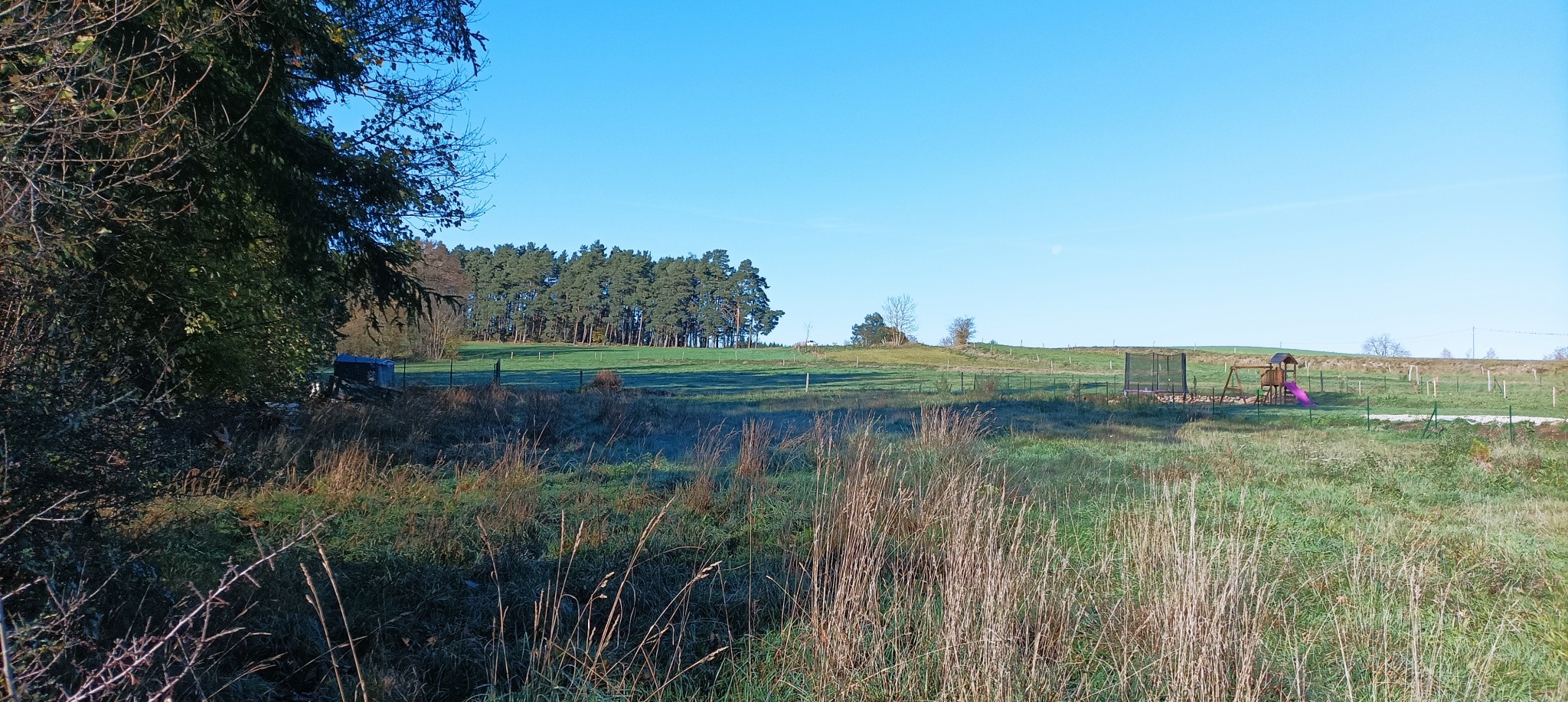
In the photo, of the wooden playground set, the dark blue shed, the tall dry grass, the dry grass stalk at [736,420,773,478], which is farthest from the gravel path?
the dark blue shed

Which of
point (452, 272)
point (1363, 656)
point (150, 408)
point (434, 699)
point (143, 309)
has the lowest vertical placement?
point (434, 699)

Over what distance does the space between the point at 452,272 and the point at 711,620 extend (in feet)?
160

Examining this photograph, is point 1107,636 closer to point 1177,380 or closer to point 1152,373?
point 1152,373

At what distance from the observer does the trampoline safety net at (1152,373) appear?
30656mm

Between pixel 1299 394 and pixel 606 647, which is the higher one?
pixel 1299 394

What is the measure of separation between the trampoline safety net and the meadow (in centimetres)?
1862

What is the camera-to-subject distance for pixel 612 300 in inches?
3674

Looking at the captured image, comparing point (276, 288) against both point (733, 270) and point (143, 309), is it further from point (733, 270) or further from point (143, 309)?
point (733, 270)

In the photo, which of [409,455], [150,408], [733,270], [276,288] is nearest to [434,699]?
[150,408]

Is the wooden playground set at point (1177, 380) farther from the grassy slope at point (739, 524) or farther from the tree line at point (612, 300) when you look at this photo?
the tree line at point (612, 300)

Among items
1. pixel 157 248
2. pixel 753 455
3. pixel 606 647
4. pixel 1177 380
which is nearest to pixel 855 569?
pixel 606 647

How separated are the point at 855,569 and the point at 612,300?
91906 mm

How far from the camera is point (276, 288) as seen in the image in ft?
29.5

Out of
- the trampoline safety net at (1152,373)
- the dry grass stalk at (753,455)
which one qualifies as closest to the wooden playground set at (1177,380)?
the trampoline safety net at (1152,373)
